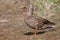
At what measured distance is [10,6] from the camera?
8969 millimetres

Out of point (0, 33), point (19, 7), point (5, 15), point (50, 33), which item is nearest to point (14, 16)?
point (5, 15)

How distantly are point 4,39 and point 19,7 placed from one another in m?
3.43

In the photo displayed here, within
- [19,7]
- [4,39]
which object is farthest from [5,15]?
[4,39]

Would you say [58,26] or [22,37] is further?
[58,26]

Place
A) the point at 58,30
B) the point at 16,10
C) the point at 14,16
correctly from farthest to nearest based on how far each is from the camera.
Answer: the point at 16,10
the point at 14,16
the point at 58,30

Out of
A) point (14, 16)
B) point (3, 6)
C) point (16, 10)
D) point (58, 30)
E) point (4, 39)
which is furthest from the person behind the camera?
point (3, 6)

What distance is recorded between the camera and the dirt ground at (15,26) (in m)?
5.50

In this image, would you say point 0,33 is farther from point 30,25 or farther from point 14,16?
point 14,16

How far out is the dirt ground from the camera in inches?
217

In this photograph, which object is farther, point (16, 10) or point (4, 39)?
point (16, 10)

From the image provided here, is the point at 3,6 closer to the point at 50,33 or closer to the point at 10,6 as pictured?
the point at 10,6

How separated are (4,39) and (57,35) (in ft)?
4.10

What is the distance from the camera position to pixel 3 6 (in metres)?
9.08

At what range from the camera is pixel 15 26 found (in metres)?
6.48
